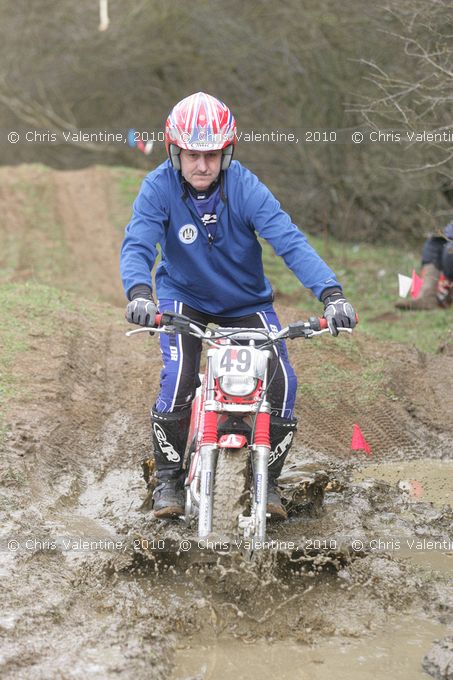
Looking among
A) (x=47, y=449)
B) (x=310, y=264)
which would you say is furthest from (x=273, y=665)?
(x=47, y=449)

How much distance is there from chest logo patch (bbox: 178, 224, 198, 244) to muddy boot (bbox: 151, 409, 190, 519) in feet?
3.30

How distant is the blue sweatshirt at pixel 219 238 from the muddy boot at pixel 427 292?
7019 mm

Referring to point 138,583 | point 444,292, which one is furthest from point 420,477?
point 444,292

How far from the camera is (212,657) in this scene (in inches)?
157

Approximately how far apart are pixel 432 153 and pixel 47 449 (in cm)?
851

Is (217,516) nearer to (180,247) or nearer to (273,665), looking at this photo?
(273,665)

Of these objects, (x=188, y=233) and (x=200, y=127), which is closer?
(x=200, y=127)

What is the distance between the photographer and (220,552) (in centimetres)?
450

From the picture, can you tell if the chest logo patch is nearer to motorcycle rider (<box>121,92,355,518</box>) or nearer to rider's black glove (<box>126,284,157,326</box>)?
motorcycle rider (<box>121,92,355,518</box>)

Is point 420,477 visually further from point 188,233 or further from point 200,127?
point 200,127

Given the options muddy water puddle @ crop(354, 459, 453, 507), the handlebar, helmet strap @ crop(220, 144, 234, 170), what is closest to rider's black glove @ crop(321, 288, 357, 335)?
the handlebar

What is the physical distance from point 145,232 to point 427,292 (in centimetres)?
771

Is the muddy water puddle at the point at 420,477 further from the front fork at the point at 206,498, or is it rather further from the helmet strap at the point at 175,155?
the helmet strap at the point at 175,155

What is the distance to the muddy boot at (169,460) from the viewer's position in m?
5.46
